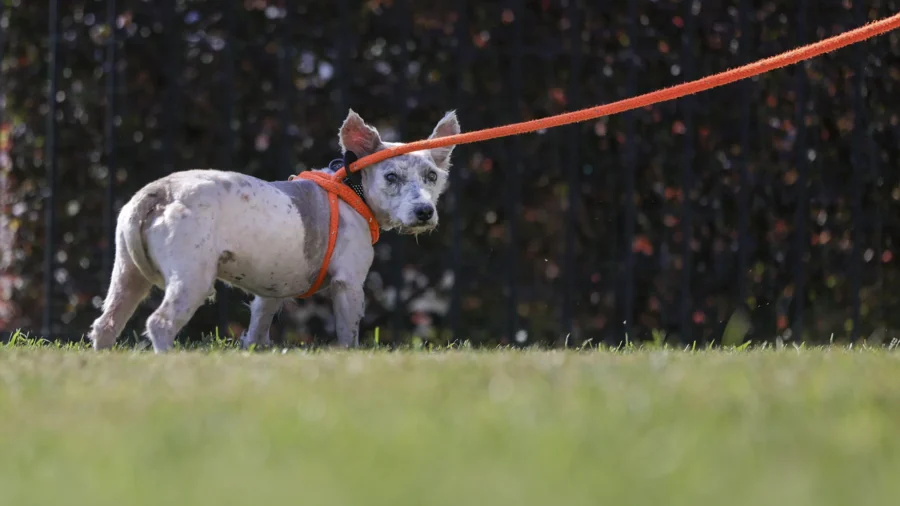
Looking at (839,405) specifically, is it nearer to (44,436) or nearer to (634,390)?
(634,390)

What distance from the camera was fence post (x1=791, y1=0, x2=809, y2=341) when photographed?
5562 mm

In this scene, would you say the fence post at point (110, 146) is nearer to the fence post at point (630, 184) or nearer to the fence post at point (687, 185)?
the fence post at point (630, 184)

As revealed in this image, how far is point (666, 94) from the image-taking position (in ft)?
13.8

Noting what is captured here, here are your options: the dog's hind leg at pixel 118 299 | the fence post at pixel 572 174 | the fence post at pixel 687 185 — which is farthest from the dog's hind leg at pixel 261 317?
the fence post at pixel 687 185

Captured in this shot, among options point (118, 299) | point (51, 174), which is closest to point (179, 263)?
point (118, 299)

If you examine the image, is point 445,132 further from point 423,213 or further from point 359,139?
point 423,213

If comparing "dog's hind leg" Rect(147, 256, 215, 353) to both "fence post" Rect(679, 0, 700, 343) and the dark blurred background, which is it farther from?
"fence post" Rect(679, 0, 700, 343)

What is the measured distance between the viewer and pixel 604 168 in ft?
18.0

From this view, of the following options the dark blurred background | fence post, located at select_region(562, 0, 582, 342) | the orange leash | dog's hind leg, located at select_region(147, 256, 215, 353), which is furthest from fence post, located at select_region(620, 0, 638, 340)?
dog's hind leg, located at select_region(147, 256, 215, 353)

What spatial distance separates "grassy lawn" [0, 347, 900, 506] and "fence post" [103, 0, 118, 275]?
2.04 m

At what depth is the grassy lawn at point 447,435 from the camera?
5.41 feet

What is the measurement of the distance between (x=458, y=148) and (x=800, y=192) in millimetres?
1813

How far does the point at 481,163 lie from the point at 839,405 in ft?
10.2

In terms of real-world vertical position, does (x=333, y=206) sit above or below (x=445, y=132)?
below
